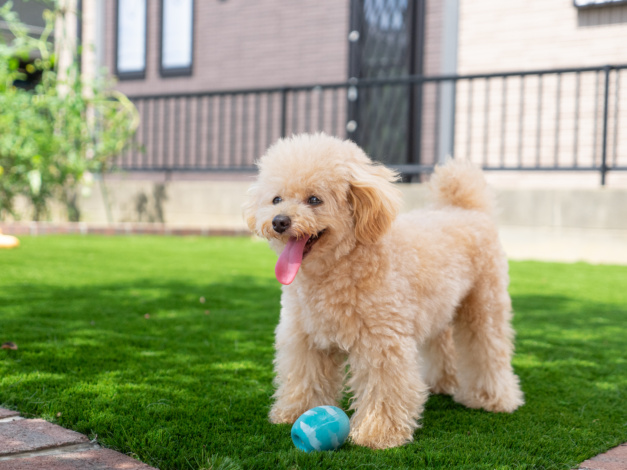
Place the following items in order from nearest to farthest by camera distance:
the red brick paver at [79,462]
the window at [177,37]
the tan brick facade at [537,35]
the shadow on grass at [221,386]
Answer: the red brick paver at [79,462] < the shadow on grass at [221,386] < the tan brick facade at [537,35] < the window at [177,37]

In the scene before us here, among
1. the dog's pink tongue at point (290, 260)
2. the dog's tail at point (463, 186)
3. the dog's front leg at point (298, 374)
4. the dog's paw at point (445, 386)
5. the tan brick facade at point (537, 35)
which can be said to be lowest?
the dog's paw at point (445, 386)

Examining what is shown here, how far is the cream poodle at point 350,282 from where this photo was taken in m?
2.39

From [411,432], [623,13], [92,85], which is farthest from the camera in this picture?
[92,85]

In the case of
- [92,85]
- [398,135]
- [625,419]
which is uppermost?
[92,85]

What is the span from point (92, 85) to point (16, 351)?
7.59m

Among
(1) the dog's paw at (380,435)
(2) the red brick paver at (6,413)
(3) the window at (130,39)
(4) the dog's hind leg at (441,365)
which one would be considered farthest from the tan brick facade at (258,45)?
(2) the red brick paver at (6,413)

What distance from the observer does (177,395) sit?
8.97 feet

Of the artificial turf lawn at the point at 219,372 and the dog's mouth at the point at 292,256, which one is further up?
the dog's mouth at the point at 292,256

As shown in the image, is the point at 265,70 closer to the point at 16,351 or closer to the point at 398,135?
the point at 398,135

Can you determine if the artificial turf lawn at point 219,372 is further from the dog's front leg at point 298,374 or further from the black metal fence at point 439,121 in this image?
the black metal fence at point 439,121

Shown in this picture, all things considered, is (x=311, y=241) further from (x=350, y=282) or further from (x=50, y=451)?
(x=50, y=451)

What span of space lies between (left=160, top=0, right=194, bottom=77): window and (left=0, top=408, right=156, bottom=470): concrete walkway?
10721 millimetres

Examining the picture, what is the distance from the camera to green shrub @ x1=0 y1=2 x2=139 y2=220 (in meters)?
9.12

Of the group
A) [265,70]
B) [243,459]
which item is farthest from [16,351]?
[265,70]
